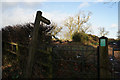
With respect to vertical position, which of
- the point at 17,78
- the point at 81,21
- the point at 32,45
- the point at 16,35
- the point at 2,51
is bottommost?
the point at 17,78

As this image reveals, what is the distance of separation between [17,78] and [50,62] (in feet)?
5.71

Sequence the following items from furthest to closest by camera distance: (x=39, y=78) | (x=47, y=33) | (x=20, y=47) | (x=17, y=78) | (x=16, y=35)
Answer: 1. (x=47, y=33)
2. (x=16, y=35)
3. (x=20, y=47)
4. (x=17, y=78)
5. (x=39, y=78)

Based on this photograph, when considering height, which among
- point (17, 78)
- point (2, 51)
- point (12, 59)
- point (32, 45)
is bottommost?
point (17, 78)

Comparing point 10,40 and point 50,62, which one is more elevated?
point 10,40

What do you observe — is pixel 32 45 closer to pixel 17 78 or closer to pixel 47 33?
pixel 17 78

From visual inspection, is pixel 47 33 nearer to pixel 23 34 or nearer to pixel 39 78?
pixel 23 34

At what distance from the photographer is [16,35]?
555cm

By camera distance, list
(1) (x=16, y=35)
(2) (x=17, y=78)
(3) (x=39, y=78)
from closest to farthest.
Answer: (3) (x=39, y=78) → (2) (x=17, y=78) → (1) (x=16, y=35)

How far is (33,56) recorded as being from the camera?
3.81m

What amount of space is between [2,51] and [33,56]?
9.91 feet

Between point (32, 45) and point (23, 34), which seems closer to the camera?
point (32, 45)

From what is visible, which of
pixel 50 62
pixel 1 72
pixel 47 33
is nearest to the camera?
pixel 50 62

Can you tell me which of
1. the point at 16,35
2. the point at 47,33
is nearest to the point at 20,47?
the point at 16,35

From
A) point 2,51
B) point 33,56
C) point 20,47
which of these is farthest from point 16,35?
point 33,56
